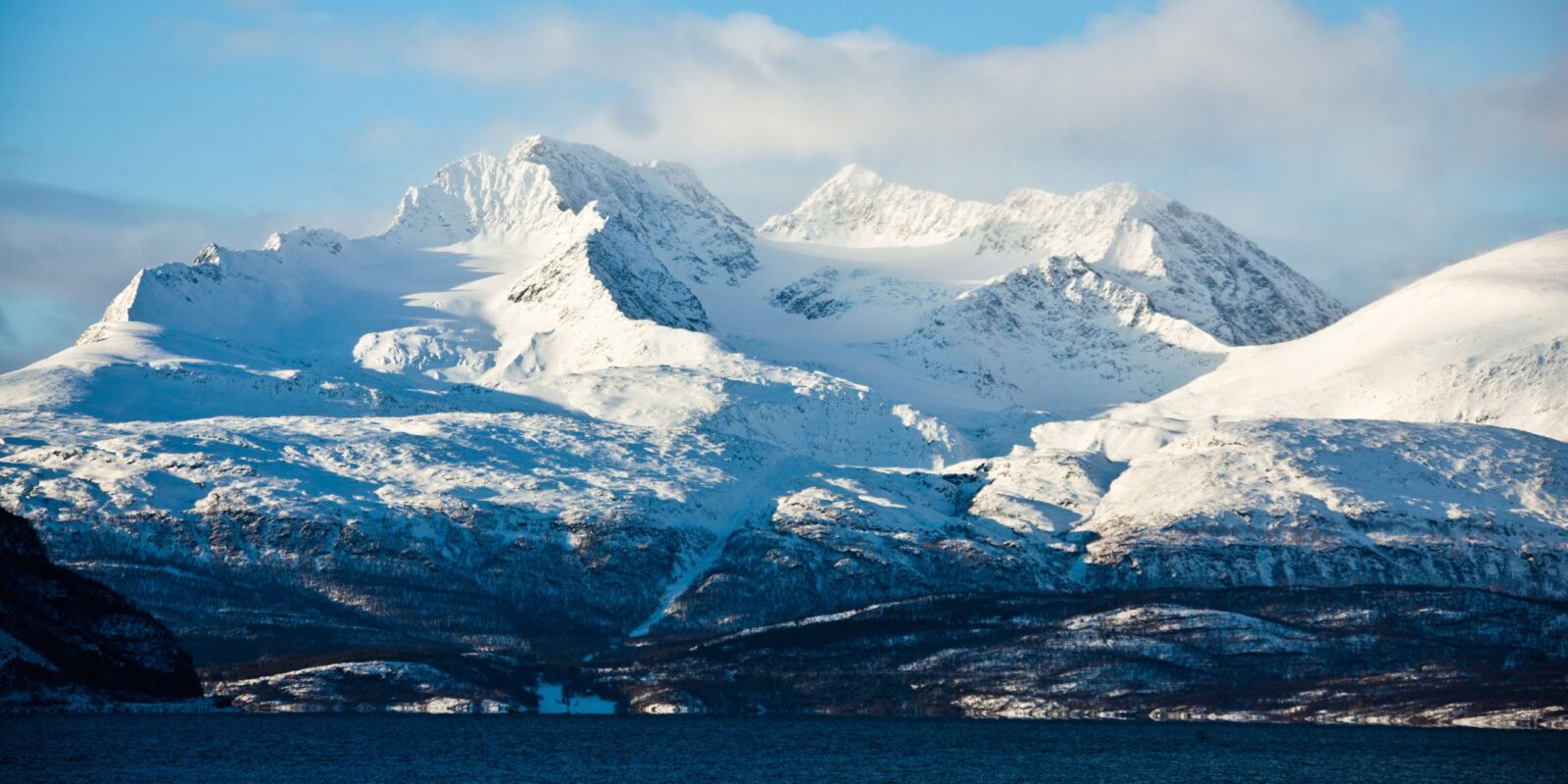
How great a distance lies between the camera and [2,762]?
199 m

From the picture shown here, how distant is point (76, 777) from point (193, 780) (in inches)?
465

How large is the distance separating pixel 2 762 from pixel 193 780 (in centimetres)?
1921

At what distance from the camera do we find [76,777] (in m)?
192

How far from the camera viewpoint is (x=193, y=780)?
199 meters

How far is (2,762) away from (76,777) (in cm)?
1225
